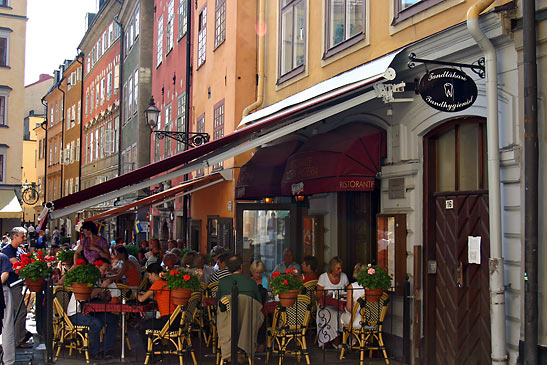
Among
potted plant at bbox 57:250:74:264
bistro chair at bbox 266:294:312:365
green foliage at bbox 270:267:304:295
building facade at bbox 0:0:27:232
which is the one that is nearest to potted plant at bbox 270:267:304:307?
green foliage at bbox 270:267:304:295

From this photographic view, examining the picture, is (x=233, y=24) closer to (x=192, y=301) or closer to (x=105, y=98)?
(x=192, y=301)

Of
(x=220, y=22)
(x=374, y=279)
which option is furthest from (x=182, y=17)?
(x=374, y=279)

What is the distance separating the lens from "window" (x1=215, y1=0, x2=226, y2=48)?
1802 cm

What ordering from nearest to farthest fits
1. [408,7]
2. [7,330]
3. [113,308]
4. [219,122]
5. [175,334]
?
[7,330] → [175,334] → [408,7] → [113,308] → [219,122]

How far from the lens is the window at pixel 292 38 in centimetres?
1403

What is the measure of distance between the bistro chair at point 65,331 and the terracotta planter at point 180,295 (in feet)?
5.38

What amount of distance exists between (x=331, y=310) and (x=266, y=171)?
419 centimetres

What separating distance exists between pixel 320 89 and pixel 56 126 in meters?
55.7

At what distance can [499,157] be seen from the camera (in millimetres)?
7773

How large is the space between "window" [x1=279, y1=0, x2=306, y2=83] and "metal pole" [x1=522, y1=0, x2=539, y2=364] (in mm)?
6919

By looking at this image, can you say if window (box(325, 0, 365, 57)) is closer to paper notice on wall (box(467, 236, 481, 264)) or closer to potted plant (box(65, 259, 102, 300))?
paper notice on wall (box(467, 236, 481, 264))

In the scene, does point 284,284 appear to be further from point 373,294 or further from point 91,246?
point 91,246

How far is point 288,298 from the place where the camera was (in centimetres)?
942

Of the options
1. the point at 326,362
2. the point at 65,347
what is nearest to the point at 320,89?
the point at 326,362
